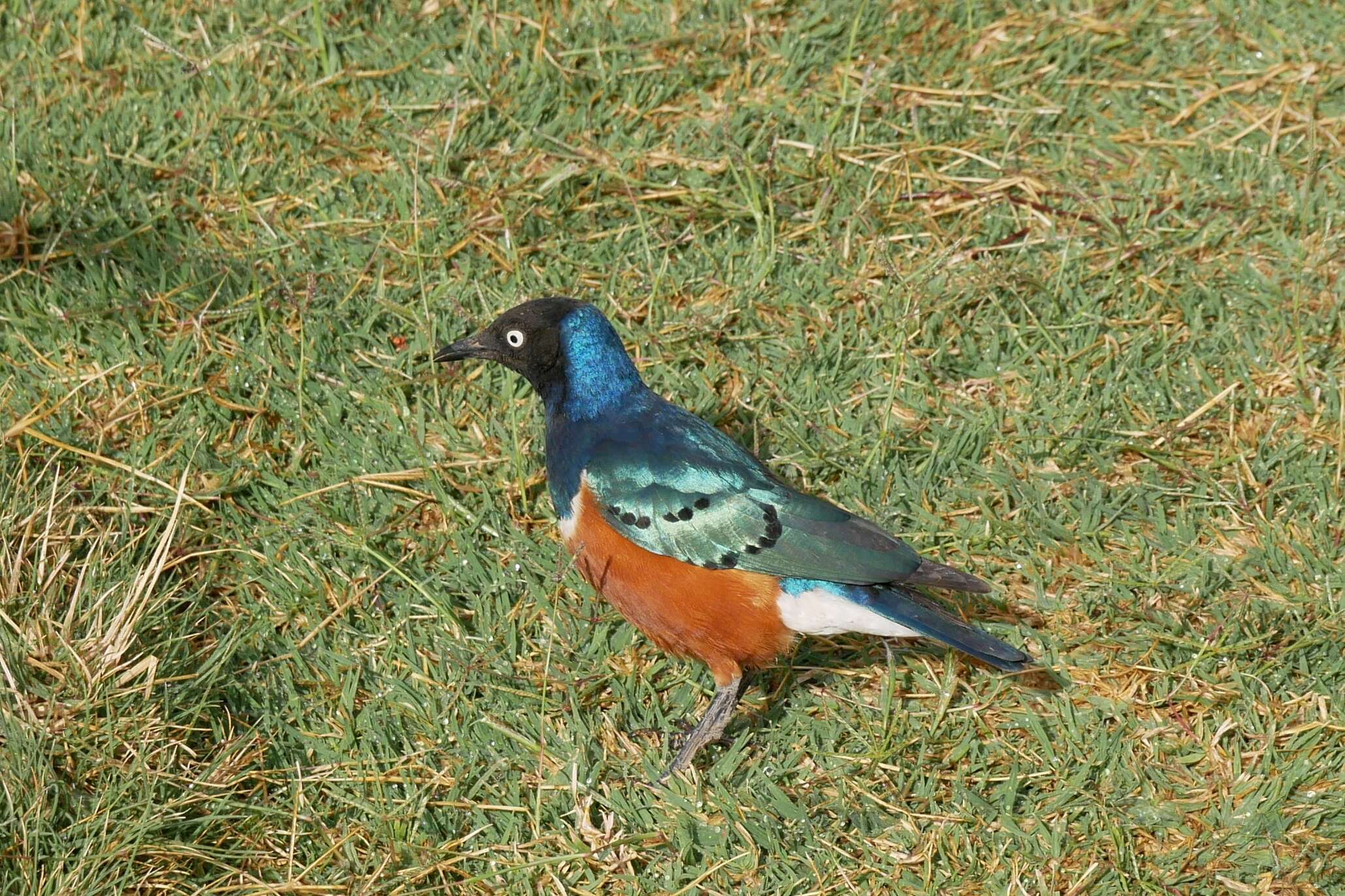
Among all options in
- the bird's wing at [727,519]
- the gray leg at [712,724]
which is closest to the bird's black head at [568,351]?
the bird's wing at [727,519]

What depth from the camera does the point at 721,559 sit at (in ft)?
13.7

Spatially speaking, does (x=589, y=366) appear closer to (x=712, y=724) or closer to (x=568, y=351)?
(x=568, y=351)

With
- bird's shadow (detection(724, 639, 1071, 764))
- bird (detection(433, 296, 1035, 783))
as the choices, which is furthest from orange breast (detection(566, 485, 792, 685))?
bird's shadow (detection(724, 639, 1071, 764))

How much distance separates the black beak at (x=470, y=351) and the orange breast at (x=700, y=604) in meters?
0.72

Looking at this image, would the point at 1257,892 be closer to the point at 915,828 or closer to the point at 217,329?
the point at 915,828

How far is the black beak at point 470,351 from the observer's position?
4609 mm

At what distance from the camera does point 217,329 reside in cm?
525

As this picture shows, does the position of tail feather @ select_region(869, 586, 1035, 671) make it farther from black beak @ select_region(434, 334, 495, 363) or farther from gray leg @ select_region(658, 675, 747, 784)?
black beak @ select_region(434, 334, 495, 363)

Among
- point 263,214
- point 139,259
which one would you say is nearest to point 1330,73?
point 263,214

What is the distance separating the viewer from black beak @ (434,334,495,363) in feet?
15.1

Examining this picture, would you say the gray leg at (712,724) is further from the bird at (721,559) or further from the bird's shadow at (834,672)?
the bird's shadow at (834,672)

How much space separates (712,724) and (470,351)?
143cm

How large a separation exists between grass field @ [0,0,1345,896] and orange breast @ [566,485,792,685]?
0.23 metres

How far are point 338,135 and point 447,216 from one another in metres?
0.67
